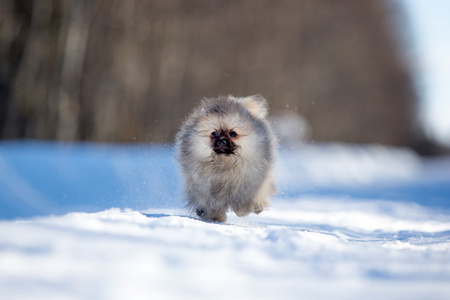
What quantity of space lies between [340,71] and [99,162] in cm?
2721

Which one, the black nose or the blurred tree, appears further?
the blurred tree

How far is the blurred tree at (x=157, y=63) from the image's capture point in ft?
43.7

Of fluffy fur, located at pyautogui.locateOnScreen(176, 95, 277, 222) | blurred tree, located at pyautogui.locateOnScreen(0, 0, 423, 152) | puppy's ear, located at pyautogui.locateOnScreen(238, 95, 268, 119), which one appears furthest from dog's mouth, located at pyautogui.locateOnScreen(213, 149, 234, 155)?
blurred tree, located at pyautogui.locateOnScreen(0, 0, 423, 152)

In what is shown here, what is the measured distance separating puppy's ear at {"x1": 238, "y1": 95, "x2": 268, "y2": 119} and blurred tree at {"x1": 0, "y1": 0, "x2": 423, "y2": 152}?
8.41 metres

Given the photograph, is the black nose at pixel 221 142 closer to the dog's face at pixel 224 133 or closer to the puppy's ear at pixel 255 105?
the dog's face at pixel 224 133

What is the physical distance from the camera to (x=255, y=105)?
605 cm

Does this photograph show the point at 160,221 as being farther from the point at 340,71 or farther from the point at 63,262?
the point at 340,71

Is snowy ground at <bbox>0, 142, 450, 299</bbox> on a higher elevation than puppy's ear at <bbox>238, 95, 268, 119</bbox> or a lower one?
lower

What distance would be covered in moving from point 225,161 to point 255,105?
931 millimetres

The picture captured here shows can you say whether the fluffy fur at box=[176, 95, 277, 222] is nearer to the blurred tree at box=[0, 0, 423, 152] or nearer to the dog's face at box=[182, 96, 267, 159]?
the dog's face at box=[182, 96, 267, 159]

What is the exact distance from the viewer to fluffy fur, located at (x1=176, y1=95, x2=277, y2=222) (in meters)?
5.37

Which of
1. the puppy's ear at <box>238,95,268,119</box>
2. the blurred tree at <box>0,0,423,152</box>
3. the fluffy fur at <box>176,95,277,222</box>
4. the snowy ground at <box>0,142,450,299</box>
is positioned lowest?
the snowy ground at <box>0,142,450,299</box>

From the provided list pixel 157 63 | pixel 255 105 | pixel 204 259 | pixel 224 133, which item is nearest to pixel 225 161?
pixel 224 133

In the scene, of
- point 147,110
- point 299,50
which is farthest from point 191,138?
point 299,50
